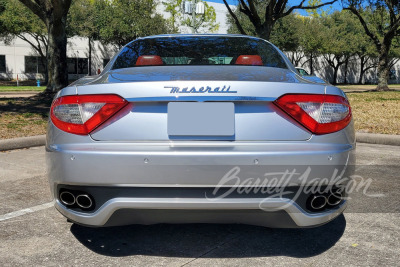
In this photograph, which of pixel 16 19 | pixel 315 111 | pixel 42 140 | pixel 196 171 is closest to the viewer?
pixel 196 171

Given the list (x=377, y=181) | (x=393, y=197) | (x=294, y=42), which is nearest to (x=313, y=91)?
(x=393, y=197)

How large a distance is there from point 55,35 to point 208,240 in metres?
10.8

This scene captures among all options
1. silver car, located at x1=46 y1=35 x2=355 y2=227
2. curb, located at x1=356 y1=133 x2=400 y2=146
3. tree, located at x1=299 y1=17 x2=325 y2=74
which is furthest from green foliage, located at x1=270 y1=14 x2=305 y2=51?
silver car, located at x1=46 y1=35 x2=355 y2=227

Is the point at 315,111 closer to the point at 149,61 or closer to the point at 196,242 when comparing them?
the point at 196,242

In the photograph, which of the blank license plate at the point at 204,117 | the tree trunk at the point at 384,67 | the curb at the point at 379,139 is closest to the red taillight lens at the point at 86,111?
the blank license plate at the point at 204,117

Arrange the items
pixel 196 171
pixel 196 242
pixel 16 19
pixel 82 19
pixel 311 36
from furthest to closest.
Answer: pixel 311 36, pixel 82 19, pixel 16 19, pixel 196 242, pixel 196 171

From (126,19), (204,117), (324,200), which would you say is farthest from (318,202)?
(126,19)

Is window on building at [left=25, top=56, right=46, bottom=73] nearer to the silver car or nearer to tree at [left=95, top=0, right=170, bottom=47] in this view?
tree at [left=95, top=0, right=170, bottom=47]

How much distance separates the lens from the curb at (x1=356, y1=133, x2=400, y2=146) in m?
7.80

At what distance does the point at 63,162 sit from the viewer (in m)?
2.46

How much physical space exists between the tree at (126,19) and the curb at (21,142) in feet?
104

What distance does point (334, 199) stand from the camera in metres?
2.57

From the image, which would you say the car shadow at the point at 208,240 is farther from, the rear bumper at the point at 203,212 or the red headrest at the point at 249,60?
the red headrest at the point at 249,60

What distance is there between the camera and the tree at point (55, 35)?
12.1 m
